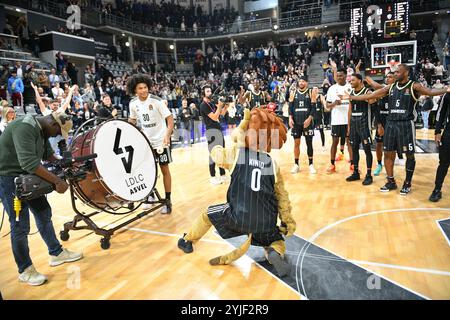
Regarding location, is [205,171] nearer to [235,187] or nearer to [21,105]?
[235,187]

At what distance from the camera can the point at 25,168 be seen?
249 centimetres

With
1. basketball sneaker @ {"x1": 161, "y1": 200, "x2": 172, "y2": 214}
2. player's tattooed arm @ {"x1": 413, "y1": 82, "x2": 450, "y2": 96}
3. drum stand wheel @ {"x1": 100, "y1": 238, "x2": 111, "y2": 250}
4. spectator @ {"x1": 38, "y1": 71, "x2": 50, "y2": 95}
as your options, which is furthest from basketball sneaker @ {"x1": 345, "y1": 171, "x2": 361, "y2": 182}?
spectator @ {"x1": 38, "y1": 71, "x2": 50, "y2": 95}

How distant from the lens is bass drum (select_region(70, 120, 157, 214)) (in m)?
3.26

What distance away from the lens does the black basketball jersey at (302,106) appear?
5.89 m

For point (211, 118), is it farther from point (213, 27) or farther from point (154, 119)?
point (213, 27)

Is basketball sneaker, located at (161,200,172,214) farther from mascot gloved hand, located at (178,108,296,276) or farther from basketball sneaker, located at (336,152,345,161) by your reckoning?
basketball sneaker, located at (336,152,345,161)

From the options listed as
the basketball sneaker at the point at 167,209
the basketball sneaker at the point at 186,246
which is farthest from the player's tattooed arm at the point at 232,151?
the basketball sneaker at the point at 167,209

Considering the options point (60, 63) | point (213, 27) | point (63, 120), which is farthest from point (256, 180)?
point (213, 27)

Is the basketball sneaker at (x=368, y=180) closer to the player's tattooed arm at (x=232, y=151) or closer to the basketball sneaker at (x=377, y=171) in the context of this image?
the basketball sneaker at (x=377, y=171)

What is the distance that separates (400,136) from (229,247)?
2976mm

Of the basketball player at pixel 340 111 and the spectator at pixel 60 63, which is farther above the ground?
the spectator at pixel 60 63

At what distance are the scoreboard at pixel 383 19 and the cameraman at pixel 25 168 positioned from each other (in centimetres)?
1620

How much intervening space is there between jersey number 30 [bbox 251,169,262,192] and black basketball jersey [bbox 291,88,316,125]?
3601 millimetres
